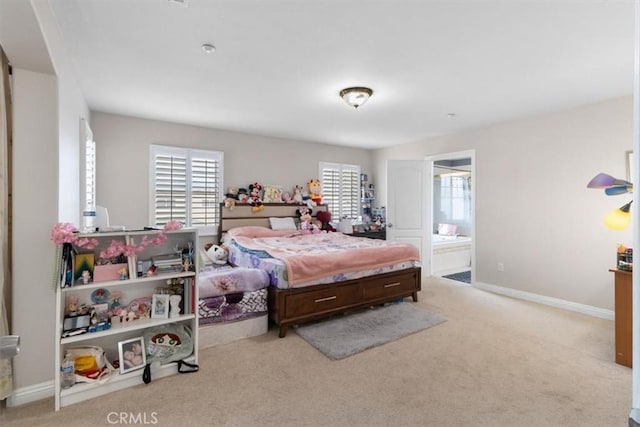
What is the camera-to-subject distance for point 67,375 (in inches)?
77.7

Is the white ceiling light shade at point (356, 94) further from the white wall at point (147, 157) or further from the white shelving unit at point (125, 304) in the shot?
the white wall at point (147, 157)

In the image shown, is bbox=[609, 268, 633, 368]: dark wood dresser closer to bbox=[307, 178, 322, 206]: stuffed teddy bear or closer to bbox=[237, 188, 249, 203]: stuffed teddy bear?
bbox=[307, 178, 322, 206]: stuffed teddy bear

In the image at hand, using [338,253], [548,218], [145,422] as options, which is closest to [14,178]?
[145,422]

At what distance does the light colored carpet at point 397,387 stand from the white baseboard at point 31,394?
0.16 ft

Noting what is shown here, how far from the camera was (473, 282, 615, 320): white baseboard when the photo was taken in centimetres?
348

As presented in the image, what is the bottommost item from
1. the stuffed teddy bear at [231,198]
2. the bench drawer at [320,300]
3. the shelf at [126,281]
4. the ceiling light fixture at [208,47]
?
the bench drawer at [320,300]

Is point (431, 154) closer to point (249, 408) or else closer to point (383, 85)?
point (383, 85)

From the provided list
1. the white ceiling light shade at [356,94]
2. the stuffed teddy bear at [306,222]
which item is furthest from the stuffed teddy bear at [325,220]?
the white ceiling light shade at [356,94]

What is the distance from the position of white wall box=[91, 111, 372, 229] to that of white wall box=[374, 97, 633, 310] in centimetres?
317

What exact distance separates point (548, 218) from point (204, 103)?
4.64 metres

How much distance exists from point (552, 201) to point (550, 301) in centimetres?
131

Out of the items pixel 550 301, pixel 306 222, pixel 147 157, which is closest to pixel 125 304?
pixel 147 157

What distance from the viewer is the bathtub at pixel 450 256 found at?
18.7 ft

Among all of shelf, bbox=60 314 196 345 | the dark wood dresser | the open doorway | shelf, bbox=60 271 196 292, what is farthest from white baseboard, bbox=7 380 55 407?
the open doorway
